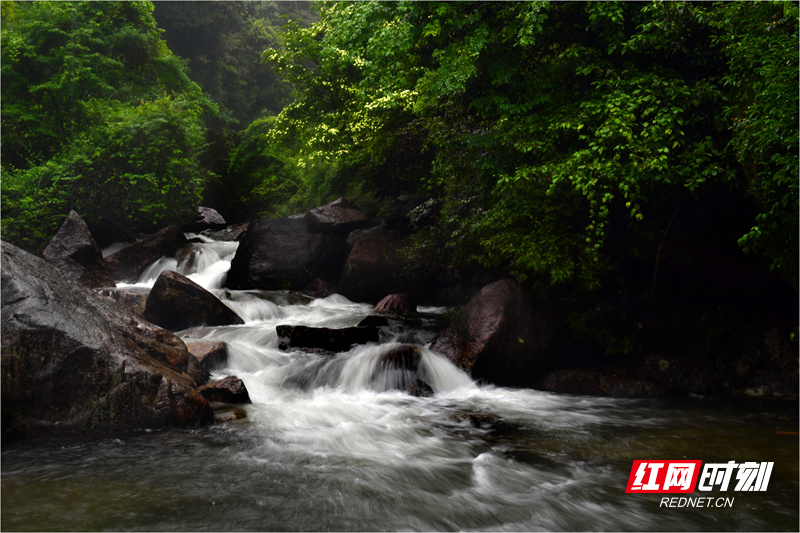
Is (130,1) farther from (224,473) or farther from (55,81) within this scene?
(224,473)

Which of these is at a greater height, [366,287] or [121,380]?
[366,287]

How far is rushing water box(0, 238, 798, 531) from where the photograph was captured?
155 inches

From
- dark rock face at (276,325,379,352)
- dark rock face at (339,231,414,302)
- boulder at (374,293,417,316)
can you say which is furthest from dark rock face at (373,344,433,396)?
dark rock face at (339,231,414,302)

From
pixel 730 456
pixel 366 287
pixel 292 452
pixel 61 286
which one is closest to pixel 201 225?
pixel 366 287

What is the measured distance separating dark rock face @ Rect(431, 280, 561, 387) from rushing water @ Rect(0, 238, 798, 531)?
379 millimetres

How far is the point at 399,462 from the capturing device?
527 cm

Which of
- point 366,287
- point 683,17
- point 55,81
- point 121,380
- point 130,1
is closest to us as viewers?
point 121,380

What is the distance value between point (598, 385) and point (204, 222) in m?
19.2

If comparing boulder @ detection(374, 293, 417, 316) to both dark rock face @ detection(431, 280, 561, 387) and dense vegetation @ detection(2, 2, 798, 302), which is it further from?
dark rock face @ detection(431, 280, 561, 387)

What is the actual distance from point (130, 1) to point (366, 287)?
56.6 feet

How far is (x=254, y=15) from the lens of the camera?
128ft

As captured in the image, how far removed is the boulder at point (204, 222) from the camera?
21.5 m

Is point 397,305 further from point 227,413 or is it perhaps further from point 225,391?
point 227,413

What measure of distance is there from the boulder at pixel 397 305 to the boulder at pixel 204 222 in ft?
38.4
